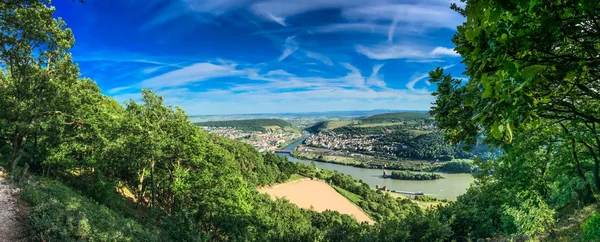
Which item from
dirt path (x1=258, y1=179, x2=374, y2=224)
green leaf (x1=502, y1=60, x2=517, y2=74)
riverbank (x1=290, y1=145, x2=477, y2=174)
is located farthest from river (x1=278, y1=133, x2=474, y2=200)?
green leaf (x1=502, y1=60, x2=517, y2=74)

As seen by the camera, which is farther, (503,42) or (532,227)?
(532,227)

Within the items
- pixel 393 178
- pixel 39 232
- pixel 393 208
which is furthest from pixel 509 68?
pixel 393 178

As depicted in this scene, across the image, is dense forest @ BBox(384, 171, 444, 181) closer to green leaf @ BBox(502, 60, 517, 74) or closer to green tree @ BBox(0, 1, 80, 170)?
green tree @ BBox(0, 1, 80, 170)

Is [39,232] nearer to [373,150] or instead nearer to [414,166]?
[414,166]

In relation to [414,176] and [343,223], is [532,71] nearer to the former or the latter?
[343,223]

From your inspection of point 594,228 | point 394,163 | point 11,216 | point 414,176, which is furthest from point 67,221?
point 394,163

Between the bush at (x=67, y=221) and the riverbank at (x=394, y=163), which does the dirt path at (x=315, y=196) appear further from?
the riverbank at (x=394, y=163)

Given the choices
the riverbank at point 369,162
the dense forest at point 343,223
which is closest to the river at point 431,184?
the riverbank at point 369,162
